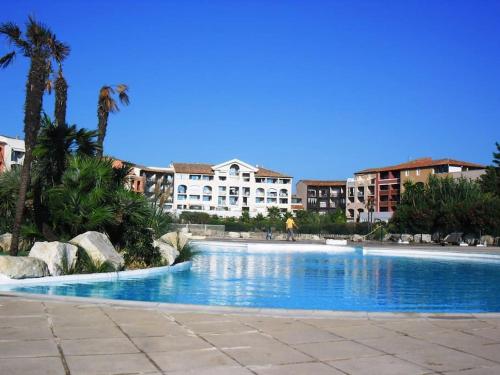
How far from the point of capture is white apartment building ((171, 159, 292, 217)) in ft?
370

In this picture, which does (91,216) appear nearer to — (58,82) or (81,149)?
(81,149)

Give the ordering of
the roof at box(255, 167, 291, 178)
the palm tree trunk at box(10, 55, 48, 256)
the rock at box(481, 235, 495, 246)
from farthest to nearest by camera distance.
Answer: the roof at box(255, 167, 291, 178) < the rock at box(481, 235, 495, 246) < the palm tree trunk at box(10, 55, 48, 256)

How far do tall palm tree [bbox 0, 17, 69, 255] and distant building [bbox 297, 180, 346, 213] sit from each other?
110m

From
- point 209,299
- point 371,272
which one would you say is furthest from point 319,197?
point 209,299

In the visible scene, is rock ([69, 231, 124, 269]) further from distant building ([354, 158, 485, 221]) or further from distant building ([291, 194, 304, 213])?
distant building ([291, 194, 304, 213])

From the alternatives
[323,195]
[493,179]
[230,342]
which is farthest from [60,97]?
[323,195]

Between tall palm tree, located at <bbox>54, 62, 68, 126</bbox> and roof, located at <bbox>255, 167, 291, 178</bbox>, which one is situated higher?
roof, located at <bbox>255, 167, 291, 178</bbox>

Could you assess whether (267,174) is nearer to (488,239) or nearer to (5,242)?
(488,239)

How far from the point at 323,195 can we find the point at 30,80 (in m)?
115

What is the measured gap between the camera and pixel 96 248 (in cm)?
1203

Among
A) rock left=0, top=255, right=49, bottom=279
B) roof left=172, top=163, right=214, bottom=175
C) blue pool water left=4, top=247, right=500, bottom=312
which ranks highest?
roof left=172, top=163, right=214, bottom=175

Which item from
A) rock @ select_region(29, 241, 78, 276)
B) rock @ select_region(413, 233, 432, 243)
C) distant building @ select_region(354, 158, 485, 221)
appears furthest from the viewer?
distant building @ select_region(354, 158, 485, 221)

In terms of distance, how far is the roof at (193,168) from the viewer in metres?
113

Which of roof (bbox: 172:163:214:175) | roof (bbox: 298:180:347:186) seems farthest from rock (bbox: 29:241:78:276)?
roof (bbox: 298:180:347:186)
